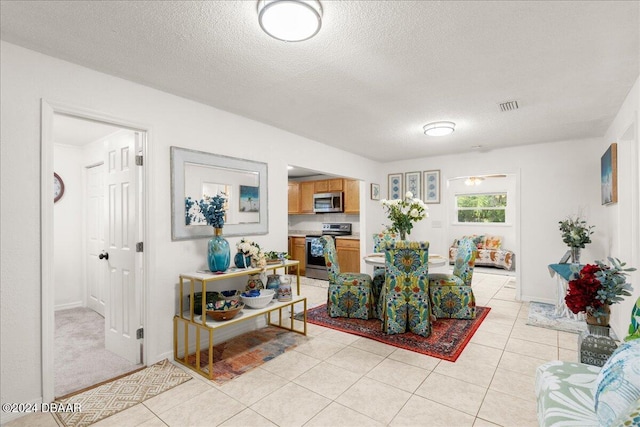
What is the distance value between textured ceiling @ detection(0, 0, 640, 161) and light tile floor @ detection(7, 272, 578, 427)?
2.38m

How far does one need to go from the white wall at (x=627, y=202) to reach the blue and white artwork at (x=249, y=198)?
3.42 metres

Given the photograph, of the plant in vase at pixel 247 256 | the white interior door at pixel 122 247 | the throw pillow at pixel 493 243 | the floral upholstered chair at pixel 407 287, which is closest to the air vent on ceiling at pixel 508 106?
the floral upholstered chair at pixel 407 287

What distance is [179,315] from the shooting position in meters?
2.79

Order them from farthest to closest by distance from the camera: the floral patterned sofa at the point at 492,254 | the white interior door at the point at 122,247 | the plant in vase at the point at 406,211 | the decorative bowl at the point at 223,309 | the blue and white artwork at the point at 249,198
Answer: the floral patterned sofa at the point at 492,254 → the plant in vase at the point at 406,211 → the blue and white artwork at the point at 249,198 → the white interior door at the point at 122,247 → the decorative bowl at the point at 223,309

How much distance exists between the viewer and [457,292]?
3.82 meters

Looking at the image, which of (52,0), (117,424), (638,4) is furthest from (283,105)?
(117,424)

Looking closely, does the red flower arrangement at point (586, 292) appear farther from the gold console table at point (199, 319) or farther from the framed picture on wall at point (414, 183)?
the framed picture on wall at point (414, 183)

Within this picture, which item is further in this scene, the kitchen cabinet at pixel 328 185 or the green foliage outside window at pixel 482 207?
the green foliage outside window at pixel 482 207

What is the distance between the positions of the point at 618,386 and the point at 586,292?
0.87 metres

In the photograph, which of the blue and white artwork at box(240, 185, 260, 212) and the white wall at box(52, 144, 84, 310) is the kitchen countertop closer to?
the blue and white artwork at box(240, 185, 260, 212)

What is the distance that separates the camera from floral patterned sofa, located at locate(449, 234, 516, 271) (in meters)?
7.06

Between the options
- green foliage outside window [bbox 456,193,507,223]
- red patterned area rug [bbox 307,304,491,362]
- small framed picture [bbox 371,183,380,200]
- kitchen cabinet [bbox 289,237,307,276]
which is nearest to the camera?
red patterned area rug [bbox 307,304,491,362]

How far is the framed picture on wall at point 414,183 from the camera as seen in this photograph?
19.3 feet

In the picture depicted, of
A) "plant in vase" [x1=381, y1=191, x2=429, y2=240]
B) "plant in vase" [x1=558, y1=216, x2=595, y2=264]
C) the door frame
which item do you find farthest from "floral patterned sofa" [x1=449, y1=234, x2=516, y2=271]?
the door frame
